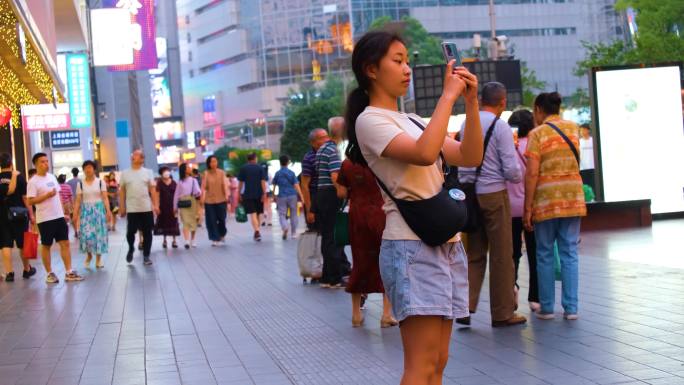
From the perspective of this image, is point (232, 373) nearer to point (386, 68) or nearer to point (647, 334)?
point (647, 334)

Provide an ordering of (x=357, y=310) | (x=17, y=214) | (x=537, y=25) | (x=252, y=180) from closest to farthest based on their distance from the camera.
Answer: (x=357, y=310) < (x=17, y=214) < (x=252, y=180) < (x=537, y=25)

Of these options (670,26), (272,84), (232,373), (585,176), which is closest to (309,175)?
(232,373)


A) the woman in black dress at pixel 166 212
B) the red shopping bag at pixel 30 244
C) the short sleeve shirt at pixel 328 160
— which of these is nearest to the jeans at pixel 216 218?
the woman in black dress at pixel 166 212

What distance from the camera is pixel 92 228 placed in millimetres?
17594

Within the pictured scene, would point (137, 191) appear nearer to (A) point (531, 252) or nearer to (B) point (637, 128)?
(B) point (637, 128)

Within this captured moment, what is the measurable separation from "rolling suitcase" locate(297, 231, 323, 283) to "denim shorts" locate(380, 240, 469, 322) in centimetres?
853

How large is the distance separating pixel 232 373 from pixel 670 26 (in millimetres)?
46114

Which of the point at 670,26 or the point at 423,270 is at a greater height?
the point at 670,26

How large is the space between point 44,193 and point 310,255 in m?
4.24

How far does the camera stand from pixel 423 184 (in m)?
4.28

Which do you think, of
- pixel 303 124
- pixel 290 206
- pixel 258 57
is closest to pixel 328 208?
pixel 290 206

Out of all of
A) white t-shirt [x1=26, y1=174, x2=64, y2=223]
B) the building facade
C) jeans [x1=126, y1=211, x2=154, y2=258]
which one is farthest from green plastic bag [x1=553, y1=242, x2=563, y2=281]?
the building facade

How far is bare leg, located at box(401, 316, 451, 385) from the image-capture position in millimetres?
4230

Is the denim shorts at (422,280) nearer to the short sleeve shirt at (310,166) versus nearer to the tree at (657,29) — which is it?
the short sleeve shirt at (310,166)
